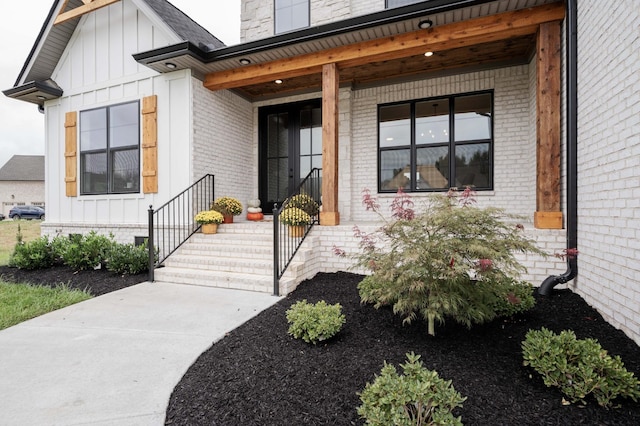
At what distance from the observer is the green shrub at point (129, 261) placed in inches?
213

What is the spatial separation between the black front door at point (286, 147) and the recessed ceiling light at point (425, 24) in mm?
2924

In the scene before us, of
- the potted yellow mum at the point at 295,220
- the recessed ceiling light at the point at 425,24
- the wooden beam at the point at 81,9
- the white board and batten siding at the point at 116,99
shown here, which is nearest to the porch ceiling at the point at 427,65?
the recessed ceiling light at the point at 425,24

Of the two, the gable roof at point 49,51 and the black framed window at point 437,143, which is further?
the gable roof at point 49,51

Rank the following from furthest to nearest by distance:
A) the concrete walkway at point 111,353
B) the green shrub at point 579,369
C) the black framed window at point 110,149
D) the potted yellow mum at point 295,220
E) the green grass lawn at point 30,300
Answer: the black framed window at point 110,149 → the potted yellow mum at point 295,220 → the green grass lawn at point 30,300 → the concrete walkway at point 111,353 → the green shrub at point 579,369

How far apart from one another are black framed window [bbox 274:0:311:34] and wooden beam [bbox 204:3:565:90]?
2.16 m

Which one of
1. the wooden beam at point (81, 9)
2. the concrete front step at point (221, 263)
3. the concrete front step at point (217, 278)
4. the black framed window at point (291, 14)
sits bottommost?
the concrete front step at point (217, 278)

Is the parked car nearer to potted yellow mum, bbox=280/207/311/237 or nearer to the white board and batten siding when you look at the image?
the white board and batten siding

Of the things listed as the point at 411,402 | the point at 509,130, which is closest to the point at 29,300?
the point at 411,402

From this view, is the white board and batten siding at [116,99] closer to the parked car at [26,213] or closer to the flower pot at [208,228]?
the flower pot at [208,228]

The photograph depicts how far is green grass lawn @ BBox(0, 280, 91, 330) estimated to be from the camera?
11.7ft

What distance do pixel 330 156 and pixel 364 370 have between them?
343cm

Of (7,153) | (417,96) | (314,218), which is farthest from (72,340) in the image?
(7,153)

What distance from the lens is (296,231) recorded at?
16.2ft

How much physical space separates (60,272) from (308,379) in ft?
19.0
